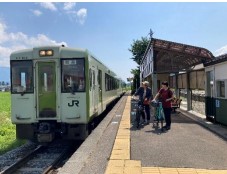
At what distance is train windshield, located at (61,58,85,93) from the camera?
10672 mm

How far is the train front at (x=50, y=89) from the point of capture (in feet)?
34.8

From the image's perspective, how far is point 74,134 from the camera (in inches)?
419

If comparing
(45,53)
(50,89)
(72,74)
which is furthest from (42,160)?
(45,53)

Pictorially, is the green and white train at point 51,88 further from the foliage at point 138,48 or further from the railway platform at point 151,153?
the foliage at point 138,48

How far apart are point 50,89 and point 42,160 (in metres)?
2.13

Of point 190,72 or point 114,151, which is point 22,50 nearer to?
point 114,151

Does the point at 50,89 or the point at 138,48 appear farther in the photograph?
the point at 138,48

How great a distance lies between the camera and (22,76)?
35.4 feet

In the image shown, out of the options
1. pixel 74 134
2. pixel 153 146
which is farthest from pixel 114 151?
pixel 74 134

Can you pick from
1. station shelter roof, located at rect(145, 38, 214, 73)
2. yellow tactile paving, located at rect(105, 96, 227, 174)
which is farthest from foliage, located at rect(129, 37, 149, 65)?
yellow tactile paving, located at rect(105, 96, 227, 174)

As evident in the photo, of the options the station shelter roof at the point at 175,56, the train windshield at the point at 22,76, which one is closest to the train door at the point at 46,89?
the train windshield at the point at 22,76

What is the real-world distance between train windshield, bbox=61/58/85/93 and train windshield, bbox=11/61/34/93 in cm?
98

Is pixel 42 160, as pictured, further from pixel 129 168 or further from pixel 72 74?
pixel 129 168

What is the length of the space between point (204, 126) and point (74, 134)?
15.9 feet
